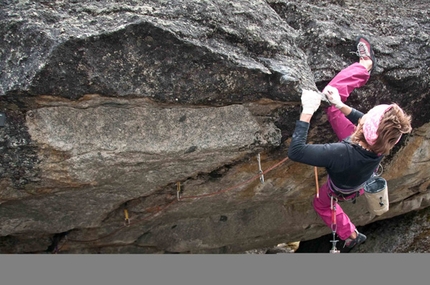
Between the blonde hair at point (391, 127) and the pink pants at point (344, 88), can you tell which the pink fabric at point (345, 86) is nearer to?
the pink pants at point (344, 88)

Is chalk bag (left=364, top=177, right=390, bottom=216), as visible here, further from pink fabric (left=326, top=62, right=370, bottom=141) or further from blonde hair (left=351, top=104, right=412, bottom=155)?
blonde hair (left=351, top=104, right=412, bottom=155)

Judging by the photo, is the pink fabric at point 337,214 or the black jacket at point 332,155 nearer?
the black jacket at point 332,155

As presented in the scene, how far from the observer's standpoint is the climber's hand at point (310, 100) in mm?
4355

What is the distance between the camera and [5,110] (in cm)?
425

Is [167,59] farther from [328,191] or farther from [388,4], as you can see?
[388,4]

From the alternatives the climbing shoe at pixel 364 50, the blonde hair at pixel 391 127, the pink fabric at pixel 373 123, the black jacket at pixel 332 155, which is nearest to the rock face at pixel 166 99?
the climbing shoe at pixel 364 50

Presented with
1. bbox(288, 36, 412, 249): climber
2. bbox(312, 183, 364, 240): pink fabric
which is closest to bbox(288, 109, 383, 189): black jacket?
bbox(288, 36, 412, 249): climber

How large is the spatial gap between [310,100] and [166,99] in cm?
142

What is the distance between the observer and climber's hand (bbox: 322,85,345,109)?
4.67m

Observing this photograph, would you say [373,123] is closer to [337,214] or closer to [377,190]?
[377,190]

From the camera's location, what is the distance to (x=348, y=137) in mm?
4438

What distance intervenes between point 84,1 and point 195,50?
1182 mm

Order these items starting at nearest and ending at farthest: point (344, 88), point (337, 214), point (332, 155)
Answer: point (332, 155) → point (344, 88) → point (337, 214)

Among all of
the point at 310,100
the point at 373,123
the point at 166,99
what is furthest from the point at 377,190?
the point at 166,99
